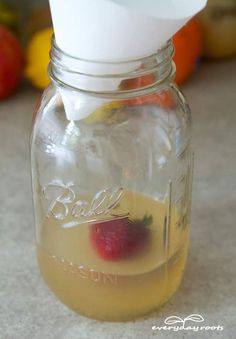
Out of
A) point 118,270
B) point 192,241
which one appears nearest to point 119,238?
point 118,270

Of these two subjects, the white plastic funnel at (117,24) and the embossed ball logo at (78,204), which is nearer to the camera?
the white plastic funnel at (117,24)

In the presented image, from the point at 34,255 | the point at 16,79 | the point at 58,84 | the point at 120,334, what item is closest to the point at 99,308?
the point at 120,334

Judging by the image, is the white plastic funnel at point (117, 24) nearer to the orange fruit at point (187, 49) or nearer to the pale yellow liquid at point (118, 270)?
the pale yellow liquid at point (118, 270)

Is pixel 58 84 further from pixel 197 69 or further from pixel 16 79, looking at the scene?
pixel 197 69

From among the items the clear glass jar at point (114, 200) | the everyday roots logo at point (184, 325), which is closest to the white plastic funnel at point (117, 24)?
the clear glass jar at point (114, 200)

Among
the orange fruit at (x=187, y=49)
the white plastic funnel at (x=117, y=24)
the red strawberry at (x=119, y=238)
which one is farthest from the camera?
the orange fruit at (x=187, y=49)

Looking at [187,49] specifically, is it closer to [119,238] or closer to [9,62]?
[9,62]
